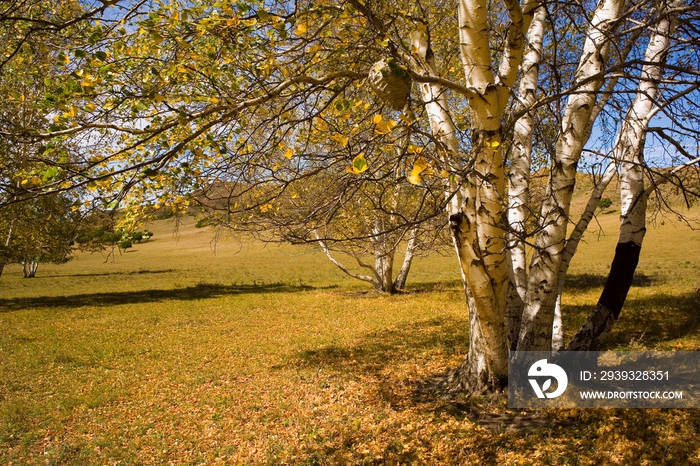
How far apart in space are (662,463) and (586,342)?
2288mm

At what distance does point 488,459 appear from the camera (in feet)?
14.1

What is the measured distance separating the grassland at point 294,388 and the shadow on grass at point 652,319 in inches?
2.1

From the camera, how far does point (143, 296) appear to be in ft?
74.9

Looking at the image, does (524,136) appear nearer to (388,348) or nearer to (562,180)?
(562,180)

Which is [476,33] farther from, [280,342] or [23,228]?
[23,228]

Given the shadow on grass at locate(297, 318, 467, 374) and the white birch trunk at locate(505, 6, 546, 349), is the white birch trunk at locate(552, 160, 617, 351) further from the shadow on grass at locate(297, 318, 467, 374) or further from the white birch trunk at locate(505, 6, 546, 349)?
the shadow on grass at locate(297, 318, 467, 374)

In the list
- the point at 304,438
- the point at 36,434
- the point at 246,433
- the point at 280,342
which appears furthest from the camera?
the point at 280,342

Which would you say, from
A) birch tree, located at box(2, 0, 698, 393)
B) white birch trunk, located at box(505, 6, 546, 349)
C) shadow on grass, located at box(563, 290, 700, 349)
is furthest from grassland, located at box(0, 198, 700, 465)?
white birch trunk, located at box(505, 6, 546, 349)

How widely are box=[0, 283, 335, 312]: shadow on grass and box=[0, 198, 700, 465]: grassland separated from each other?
1.33m

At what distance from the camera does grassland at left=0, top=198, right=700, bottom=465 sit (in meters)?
4.73

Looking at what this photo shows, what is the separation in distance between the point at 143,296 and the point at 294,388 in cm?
1823

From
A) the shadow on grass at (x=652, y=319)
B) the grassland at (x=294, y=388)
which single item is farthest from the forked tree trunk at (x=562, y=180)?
the shadow on grass at (x=652, y=319)

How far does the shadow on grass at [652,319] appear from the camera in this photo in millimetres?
8430

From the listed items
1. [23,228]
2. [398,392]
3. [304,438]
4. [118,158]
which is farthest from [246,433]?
[23,228]
